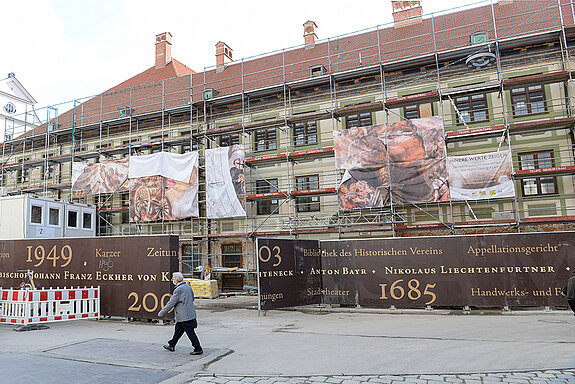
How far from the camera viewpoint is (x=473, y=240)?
45.8 ft

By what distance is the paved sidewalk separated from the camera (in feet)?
21.0

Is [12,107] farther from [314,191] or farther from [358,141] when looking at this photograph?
[358,141]

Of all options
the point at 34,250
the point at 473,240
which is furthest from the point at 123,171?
the point at 473,240

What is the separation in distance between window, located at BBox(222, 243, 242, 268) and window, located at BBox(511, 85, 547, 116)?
15.5m

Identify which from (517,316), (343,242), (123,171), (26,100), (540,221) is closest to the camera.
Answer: (517,316)

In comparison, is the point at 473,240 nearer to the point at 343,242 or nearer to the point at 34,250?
the point at 343,242

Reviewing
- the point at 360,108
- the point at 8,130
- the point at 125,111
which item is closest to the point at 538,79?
the point at 360,108

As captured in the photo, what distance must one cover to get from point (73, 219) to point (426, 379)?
25.2m

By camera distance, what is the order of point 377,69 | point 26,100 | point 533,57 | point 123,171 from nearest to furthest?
point 533,57, point 377,69, point 123,171, point 26,100

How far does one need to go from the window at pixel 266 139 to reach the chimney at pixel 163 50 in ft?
41.7

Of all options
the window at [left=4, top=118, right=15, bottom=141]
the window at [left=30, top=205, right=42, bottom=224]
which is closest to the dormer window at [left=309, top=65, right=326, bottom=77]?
the window at [left=30, top=205, right=42, bottom=224]

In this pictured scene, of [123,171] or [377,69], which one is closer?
[377,69]

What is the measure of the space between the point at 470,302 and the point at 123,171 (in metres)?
21.1

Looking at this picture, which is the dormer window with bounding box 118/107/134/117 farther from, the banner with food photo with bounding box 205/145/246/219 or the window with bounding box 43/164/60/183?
the banner with food photo with bounding box 205/145/246/219
